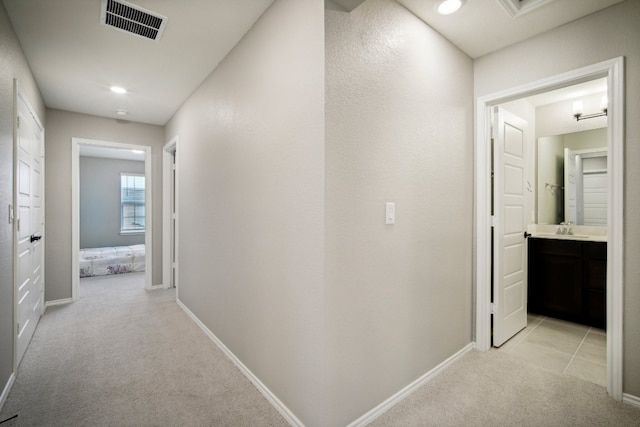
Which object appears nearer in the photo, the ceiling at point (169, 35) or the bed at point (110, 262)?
the ceiling at point (169, 35)

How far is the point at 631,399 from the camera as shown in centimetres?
188

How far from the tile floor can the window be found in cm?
793

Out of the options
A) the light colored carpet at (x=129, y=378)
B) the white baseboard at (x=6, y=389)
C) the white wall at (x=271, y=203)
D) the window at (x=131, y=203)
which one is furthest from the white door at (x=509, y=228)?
the window at (x=131, y=203)

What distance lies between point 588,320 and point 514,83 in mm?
2591

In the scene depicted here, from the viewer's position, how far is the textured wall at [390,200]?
156 cm

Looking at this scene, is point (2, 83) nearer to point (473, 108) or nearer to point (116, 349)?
point (116, 349)

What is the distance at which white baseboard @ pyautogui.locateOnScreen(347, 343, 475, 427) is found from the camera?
170 cm

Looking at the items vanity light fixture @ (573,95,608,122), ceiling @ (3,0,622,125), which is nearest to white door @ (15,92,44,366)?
ceiling @ (3,0,622,125)

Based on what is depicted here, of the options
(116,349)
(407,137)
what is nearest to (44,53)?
(116,349)

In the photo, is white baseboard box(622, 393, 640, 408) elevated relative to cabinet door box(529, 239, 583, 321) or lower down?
lower down

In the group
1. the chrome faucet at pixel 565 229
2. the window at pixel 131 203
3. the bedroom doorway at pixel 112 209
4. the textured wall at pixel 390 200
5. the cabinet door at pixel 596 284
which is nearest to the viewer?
the textured wall at pixel 390 200

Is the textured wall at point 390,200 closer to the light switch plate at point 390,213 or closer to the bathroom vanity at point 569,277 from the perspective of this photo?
the light switch plate at point 390,213

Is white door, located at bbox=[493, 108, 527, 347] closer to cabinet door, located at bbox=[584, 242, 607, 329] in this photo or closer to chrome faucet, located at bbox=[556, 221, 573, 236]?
cabinet door, located at bbox=[584, 242, 607, 329]

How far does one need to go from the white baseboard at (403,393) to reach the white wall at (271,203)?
1.11 ft
